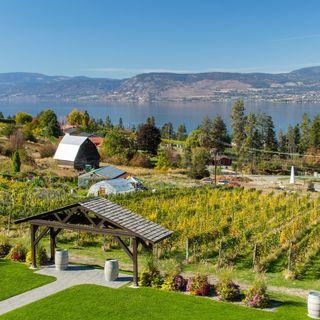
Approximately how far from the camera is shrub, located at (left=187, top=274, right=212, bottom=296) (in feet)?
51.5

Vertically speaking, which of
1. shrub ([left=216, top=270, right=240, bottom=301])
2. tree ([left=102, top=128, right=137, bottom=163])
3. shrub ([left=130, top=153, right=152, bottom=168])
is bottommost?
shrub ([left=130, top=153, right=152, bottom=168])

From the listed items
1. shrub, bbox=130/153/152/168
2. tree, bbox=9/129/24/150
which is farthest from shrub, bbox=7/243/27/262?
shrub, bbox=130/153/152/168

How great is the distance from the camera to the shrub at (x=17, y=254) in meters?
19.5

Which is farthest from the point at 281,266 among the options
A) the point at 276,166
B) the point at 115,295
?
the point at 276,166

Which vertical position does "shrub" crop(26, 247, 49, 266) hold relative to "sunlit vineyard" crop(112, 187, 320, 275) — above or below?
above

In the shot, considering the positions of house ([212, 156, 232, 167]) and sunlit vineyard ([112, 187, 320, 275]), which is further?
house ([212, 156, 232, 167])

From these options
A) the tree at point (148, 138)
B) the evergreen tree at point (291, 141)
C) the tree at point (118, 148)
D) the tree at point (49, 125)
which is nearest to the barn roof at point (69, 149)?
the tree at point (118, 148)

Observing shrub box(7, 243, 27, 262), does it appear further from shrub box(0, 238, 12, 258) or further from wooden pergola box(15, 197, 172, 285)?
wooden pergola box(15, 197, 172, 285)

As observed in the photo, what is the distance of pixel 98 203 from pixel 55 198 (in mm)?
17878

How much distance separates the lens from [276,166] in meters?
78.1

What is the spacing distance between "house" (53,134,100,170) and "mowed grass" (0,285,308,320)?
44412 millimetres

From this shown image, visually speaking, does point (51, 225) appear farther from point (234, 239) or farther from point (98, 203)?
point (234, 239)

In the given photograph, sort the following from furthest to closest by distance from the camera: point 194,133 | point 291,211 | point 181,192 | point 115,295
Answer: point 194,133
point 181,192
point 291,211
point 115,295

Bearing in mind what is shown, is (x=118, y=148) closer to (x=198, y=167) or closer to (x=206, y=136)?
(x=198, y=167)
